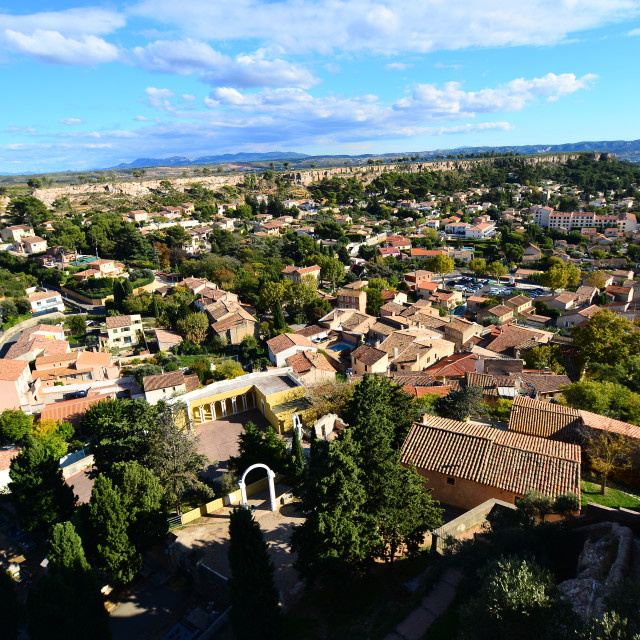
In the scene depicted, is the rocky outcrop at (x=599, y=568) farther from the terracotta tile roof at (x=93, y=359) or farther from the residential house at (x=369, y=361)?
the terracotta tile roof at (x=93, y=359)

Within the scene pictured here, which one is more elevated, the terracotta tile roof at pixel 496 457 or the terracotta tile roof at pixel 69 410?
the terracotta tile roof at pixel 496 457

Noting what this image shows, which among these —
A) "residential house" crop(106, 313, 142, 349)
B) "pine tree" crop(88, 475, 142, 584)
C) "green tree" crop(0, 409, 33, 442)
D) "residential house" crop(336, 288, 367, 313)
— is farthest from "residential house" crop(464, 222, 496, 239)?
"pine tree" crop(88, 475, 142, 584)

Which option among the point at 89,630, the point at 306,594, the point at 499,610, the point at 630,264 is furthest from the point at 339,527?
the point at 630,264

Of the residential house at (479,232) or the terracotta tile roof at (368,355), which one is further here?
the residential house at (479,232)

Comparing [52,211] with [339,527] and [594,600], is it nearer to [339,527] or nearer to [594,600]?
[339,527]

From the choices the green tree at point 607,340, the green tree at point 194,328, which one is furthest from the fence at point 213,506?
the green tree at point 194,328

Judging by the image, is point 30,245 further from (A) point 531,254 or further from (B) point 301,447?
(A) point 531,254

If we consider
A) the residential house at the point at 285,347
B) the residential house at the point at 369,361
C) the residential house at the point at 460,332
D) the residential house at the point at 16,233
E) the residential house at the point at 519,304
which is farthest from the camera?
the residential house at the point at 16,233

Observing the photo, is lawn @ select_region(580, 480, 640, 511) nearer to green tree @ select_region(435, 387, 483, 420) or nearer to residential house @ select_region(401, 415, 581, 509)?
residential house @ select_region(401, 415, 581, 509)
